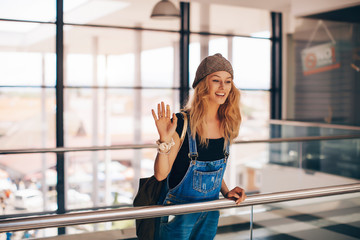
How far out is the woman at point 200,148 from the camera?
1.77 meters

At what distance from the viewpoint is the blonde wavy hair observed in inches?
72.5

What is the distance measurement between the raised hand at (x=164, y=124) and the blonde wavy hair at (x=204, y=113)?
106 millimetres

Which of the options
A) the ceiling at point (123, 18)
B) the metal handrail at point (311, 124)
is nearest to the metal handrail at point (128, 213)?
the metal handrail at point (311, 124)

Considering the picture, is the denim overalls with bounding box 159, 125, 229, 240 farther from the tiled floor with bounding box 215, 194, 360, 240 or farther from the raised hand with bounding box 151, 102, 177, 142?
the tiled floor with bounding box 215, 194, 360, 240

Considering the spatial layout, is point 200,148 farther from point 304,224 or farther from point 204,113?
point 304,224

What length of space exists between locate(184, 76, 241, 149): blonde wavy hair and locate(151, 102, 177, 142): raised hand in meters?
0.11

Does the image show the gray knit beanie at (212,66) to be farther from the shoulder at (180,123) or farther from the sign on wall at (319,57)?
the sign on wall at (319,57)

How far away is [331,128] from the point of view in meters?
6.92

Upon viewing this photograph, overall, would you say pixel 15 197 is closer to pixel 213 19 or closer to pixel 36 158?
pixel 36 158

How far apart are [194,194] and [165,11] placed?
4.19 meters

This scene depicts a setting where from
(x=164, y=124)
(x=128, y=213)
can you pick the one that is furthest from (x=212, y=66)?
(x=128, y=213)

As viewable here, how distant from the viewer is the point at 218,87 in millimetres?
1886

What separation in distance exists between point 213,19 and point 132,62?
1.83 m

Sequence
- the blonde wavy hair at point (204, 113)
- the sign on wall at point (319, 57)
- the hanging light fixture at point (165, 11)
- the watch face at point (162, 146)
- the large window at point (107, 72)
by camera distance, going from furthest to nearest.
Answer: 1. the sign on wall at point (319, 57)
2. the large window at point (107, 72)
3. the hanging light fixture at point (165, 11)
4. the blonde wavy hair at point (204, 113)
5. the watch face at point (162, 146)
